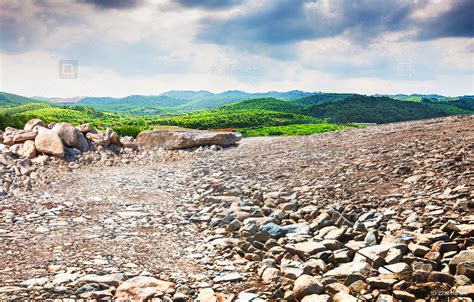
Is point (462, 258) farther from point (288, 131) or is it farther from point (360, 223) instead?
point (288, 131)

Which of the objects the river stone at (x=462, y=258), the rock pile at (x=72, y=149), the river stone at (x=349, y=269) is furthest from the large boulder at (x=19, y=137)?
the river stone at (x=462, y=258)

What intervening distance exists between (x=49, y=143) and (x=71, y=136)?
162cm

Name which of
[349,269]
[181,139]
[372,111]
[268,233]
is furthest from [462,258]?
[372,111]

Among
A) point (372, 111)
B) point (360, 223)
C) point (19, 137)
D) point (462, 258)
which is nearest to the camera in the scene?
point (462, 258)

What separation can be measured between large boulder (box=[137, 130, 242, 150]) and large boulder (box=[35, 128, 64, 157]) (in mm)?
6523

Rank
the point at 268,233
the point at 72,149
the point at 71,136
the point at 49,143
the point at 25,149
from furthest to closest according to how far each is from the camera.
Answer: the point at 71,136, the point at 72,149, the point at 49,143, the point at 25,149, the point at 268,233

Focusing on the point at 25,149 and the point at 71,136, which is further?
the point at 71,136

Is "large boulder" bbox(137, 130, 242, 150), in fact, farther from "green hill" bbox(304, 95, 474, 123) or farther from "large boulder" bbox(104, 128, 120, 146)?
"green hill" bbox(304, 95, 474, 123)

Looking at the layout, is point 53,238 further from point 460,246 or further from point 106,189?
point 460,246

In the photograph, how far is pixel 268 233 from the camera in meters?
7.84

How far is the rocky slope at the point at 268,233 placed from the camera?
5.45 m

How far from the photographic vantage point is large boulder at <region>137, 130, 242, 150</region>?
2603 centimetres

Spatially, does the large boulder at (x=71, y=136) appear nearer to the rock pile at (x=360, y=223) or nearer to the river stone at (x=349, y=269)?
the rock pile at (x=360, y=223)

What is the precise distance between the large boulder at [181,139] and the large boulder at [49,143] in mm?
6523
